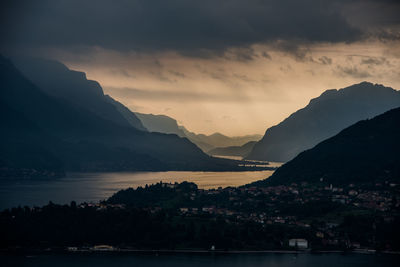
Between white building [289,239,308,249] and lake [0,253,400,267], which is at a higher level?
white building [289,239,308,249]

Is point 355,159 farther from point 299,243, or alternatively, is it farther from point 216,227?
point 216,227

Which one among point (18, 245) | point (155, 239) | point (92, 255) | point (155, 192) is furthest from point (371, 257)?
point (155, 192)

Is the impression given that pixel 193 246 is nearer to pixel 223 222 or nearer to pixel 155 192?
pixel 223 222

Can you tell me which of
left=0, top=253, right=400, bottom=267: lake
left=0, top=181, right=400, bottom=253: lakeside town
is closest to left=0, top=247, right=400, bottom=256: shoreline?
left=0, top=181, right=400, bottom=253: lakeside town

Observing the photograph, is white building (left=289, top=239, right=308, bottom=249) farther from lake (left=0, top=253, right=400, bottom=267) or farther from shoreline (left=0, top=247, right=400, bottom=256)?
lake (left=0, top=253, right=400, bottom=267)

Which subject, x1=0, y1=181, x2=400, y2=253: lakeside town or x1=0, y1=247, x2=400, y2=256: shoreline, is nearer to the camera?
x1=0, y1=247, x2=400, y2=256: shoreline

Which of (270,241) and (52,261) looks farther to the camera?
(270,241)

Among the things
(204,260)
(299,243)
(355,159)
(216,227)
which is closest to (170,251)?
(204,260)
